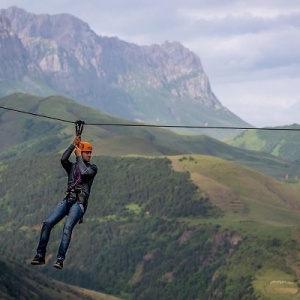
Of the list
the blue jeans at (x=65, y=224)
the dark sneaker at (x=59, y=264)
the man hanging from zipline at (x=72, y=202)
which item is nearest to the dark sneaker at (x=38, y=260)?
the man hanging from zipline at (x=72, y=202)

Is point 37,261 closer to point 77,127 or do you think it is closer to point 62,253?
point 62,253

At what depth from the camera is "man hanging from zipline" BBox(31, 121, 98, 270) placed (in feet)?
108

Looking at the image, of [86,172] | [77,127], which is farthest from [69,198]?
[77,127]

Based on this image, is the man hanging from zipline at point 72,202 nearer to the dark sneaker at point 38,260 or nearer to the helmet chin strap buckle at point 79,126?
the dark sneaker at point 38,260

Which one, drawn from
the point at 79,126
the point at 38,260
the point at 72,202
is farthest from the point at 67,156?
the point at 38,260

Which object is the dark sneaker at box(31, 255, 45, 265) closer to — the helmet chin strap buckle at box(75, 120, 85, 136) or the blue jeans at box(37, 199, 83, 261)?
the blue jeans at box(37, 199, 83, 261)

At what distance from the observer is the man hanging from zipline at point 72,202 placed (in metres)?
32.9

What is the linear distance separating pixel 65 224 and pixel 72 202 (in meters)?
1.18

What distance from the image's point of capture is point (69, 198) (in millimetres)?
33562

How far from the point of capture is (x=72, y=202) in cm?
3359

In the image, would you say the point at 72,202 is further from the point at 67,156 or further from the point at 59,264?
the point at 59,264

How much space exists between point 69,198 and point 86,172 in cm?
138

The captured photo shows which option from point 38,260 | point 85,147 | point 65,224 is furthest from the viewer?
point 85,147

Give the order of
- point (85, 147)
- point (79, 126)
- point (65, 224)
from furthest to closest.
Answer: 1. point (79, 126)
2. point (85, 147)
3. point (65, 224)
